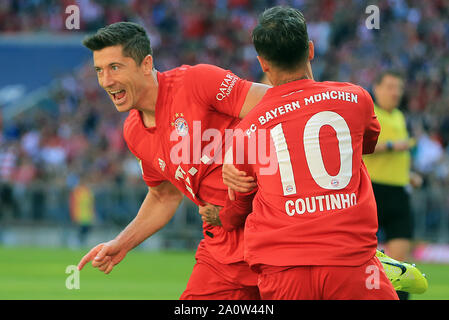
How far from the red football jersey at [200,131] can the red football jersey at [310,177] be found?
1060 millimetres

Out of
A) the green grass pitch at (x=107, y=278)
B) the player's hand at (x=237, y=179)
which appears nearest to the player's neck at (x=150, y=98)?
the player's hand at (x=237, y=179)

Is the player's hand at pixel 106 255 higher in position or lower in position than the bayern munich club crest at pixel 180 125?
lower

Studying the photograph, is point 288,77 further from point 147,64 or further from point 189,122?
point 147,64

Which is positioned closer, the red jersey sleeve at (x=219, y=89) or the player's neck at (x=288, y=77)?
the player's neck at (x=288, y=77)

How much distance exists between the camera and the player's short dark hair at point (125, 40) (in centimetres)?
513

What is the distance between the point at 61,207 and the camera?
20141mm

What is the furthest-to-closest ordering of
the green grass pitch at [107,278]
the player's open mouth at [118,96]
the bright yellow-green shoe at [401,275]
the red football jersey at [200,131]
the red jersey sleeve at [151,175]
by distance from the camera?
the green grass pitch at [107,278]
the red jersey sleeve at [151,175]
the player's open mouth at [118,96]
the red football jersey at [200,131]
the bright yellow-green shoe at [401,275]

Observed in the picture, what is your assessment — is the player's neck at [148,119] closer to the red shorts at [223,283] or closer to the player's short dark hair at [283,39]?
the red shorts at [223,283]

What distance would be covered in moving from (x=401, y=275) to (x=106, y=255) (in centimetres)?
191


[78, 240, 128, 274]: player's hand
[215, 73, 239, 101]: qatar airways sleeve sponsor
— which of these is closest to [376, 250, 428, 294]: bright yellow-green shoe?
[215, 73, 239, 101]: qatar airways sleeve sponsor

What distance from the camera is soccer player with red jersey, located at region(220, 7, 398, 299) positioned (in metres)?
3.72

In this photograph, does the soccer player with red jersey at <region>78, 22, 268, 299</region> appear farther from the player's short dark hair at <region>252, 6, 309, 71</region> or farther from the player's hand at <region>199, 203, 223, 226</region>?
the player's short dark hair at <region>252, 6, 309, 71</region>

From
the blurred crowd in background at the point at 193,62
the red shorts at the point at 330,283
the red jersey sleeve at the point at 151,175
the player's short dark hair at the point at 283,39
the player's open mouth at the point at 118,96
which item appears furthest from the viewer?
the blurred crowd in background at the point at 193,62
